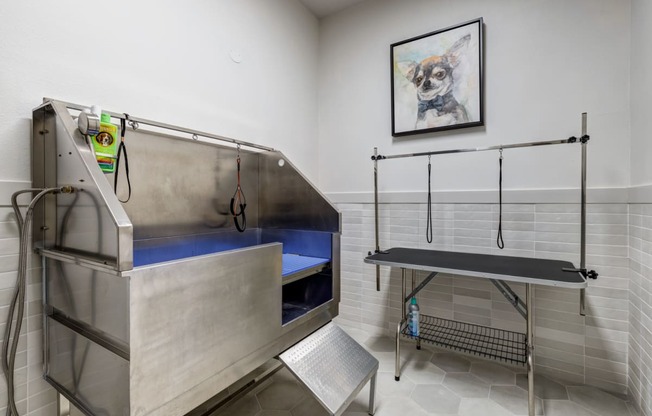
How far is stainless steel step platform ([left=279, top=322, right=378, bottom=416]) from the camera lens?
1.45 m

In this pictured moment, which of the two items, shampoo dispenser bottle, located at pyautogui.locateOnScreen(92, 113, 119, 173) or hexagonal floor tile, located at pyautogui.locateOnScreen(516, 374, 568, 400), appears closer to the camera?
shampoo dispenser bottle, located at pyautogui.locateOnScreen(92, 113, 119, 173)

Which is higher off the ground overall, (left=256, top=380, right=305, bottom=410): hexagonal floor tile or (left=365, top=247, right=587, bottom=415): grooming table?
(left=365, top=247, right=587, bottom=415): grooming table

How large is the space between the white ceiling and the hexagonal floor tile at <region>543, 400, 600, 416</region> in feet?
11.4

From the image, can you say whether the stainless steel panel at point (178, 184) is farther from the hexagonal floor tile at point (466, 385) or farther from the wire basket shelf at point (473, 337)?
the hexagonal floor tile at point (466, 385)

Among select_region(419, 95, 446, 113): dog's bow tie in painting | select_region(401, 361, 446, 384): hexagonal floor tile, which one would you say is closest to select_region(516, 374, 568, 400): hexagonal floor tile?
select_region(401, 361, 446, 384): hexagonal floor tile

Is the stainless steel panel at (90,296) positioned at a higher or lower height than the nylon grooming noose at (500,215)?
lower

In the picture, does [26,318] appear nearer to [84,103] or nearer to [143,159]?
[143,159]

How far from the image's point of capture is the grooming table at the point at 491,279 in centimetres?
165

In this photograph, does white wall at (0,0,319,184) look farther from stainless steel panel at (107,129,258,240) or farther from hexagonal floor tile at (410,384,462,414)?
hexagonal floor tile at (410,384,462,414)

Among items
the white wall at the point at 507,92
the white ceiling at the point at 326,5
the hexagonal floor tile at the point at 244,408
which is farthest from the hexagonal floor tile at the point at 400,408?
the white ceiling at the point at 326,5

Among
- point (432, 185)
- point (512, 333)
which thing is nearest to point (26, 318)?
point (432, 185)

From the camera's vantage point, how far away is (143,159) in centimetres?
166

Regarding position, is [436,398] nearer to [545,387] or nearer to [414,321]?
[414,321]

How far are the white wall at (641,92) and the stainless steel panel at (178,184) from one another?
2.46 metres
